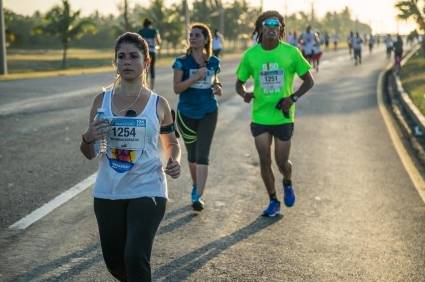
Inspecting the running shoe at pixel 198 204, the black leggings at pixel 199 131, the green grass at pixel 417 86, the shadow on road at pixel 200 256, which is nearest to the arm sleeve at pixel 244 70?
the black leggings at pixel 199 131

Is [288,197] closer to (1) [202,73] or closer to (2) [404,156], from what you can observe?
(1) [202,73]

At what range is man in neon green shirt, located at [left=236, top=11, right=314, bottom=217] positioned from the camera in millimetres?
6457

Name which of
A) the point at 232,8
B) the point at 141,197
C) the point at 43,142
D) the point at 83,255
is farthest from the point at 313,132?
the point at 232,8

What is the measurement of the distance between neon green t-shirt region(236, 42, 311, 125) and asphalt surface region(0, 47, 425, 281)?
108 cm

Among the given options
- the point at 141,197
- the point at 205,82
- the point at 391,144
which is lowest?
the point at 391,144

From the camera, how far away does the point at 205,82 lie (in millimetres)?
6688

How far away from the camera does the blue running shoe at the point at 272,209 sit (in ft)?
22.0

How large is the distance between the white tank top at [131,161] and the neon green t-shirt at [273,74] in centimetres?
280

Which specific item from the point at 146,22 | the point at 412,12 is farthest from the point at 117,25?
the point at 146,22

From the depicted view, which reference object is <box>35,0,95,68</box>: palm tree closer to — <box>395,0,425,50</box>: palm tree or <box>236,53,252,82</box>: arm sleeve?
<box>395,0,425,50</box>: palm tree

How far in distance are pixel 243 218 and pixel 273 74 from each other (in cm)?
149

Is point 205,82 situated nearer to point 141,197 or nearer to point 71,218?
point 71,218

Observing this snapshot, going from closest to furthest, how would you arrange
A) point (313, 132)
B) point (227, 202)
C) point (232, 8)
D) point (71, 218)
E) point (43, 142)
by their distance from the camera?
point (71, 218) → point (227, 202) → point (43, 142) → point (313, 132) → point (232, 8)

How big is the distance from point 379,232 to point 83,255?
2.81 m
